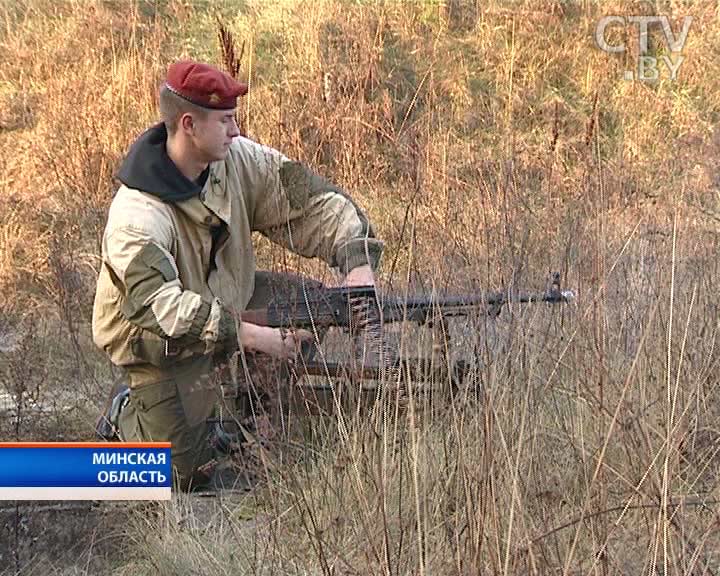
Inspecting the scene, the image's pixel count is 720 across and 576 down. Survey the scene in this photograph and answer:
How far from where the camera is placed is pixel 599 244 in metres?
2.00

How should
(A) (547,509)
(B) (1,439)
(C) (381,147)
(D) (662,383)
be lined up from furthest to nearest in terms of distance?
1. (C) (381,147)
2. (B) (1,439)
3. (D) (662,383)
4. (A) (547,509)

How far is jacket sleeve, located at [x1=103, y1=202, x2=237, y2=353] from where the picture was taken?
2492 millimetres

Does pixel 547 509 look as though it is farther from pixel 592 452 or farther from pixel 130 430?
pixel 130 430

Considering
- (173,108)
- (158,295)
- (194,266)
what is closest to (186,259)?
(194,266)

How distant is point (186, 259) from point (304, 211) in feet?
1.55

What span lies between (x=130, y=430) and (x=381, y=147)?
336 centimetres

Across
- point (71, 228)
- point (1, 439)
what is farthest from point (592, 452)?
point (71, 228)

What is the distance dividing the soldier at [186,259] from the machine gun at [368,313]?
102 millimetres

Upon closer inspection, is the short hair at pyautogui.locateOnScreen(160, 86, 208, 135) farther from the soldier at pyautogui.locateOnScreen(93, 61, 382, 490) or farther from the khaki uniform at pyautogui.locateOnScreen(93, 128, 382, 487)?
the khaki uniform at pyautogui.locateOnScreen(93, 128, 382, 487)

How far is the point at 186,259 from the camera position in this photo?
2807mm

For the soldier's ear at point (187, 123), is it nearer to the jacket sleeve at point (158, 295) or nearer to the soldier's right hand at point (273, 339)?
the jacket sleeve at point (158, 295)

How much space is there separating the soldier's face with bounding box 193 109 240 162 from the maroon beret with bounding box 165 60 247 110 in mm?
29

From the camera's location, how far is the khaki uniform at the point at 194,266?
2.55 metres
